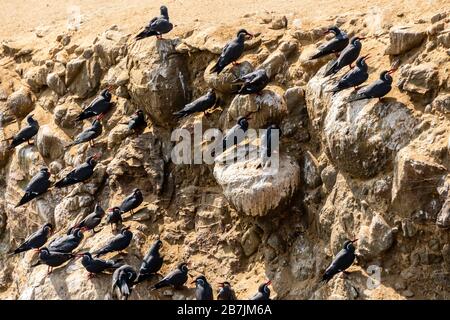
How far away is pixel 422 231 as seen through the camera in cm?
1800

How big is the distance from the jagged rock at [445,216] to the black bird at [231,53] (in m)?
6.32

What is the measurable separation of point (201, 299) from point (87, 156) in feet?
20.1

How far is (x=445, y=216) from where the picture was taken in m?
17.3

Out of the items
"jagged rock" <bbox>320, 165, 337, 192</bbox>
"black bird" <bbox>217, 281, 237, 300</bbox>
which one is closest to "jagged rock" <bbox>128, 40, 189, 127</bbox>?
"jagged rock" <bbox>320, 165, 337, 192</bbox>

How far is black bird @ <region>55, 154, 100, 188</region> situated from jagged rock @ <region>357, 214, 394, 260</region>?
7.32 m

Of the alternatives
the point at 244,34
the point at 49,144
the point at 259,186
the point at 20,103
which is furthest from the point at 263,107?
the point at 20,103

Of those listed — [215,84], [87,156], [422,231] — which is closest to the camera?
[422,231]

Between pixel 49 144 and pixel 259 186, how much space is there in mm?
7445

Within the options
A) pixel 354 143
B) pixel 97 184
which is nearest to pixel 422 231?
pixel 354 143

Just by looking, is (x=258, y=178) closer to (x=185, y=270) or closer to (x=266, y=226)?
(x=266, y=226)

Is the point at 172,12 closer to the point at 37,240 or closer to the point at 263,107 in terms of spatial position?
the point at 263,107

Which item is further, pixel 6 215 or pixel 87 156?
pixel 6 215

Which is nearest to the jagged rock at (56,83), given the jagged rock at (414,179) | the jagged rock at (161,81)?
the jagged rock at (161,81)

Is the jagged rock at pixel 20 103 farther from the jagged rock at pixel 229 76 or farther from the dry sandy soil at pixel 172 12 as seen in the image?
the jagged rock at pixel 229 76
